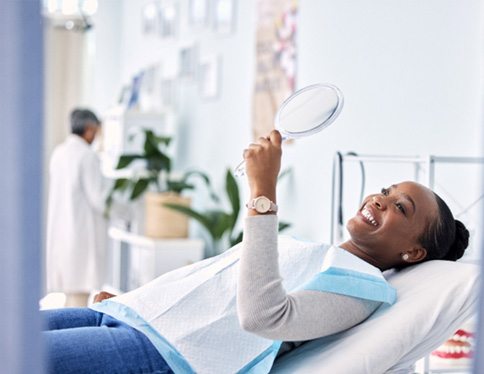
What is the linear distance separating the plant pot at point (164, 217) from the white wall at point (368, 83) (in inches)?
16.6

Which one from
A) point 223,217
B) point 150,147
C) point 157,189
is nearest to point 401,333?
point 223,217

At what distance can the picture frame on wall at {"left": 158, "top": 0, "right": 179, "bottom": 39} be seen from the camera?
5730 millimetres

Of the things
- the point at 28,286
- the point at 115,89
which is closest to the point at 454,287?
the point at 28,286

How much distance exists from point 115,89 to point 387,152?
15.6 feet

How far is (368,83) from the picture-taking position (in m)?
3.24

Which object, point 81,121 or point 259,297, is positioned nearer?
point 259,297

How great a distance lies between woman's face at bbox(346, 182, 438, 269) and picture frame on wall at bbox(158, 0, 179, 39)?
4160 millimetres

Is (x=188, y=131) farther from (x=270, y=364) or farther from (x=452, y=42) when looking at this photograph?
(x=270, y=364)

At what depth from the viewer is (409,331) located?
5.15ft

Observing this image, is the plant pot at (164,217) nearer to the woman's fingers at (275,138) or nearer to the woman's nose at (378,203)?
the woman's nose at (378,203)

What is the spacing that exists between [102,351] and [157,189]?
11.3ft

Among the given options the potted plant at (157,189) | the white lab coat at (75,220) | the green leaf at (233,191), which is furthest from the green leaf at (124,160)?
the green leaf at (233,191)

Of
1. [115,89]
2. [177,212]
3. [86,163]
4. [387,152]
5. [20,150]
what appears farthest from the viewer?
[115,89]

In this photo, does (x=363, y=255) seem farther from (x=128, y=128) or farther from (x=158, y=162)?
(x=128, y=128)
